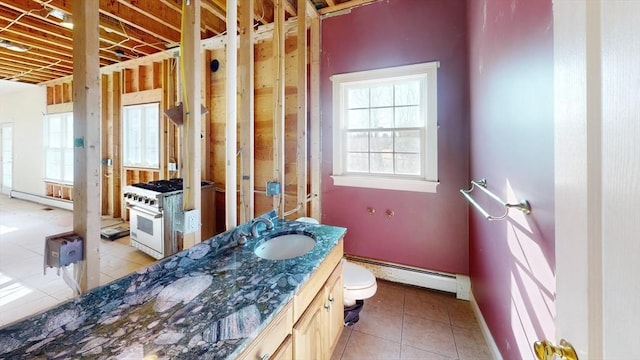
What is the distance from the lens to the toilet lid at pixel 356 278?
72.2 inches

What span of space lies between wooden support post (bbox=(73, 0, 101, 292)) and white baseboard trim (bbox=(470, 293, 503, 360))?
2.22 m

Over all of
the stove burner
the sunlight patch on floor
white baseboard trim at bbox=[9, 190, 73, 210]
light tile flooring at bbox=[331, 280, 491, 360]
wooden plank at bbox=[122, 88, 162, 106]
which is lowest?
light tile flooring at bbox=[331, 280, 491, 360]

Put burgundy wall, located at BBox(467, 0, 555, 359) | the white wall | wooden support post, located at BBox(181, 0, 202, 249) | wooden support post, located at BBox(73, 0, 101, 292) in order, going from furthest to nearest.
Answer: the white wall, wooden support post, located at BBox(181, 0, 202, 249), burgundy wall, located at BBox(467, 0, 555, 359), wooden support post, located at BBox(73, 0, 101, 292)

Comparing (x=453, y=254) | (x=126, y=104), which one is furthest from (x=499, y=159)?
(x=126, y=104)

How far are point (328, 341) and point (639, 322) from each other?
1.44 m

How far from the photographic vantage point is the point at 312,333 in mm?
1229

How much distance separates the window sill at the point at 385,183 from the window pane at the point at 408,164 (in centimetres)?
11

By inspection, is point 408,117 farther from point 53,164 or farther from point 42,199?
point 42,199

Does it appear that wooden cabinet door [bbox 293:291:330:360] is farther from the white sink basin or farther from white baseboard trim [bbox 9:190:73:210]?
white baseboard trim [bbox 9:190:73:210]

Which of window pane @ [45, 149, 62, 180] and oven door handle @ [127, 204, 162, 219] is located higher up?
window pane @ [45, 149, 62, 180]

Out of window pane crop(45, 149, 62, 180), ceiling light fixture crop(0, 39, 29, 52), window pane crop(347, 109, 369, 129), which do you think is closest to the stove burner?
window pane crop(347, 109, 369, 129)

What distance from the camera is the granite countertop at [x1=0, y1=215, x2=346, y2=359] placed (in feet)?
2.35

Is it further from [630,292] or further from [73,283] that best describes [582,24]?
[73,283]

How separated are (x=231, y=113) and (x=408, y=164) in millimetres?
1760
